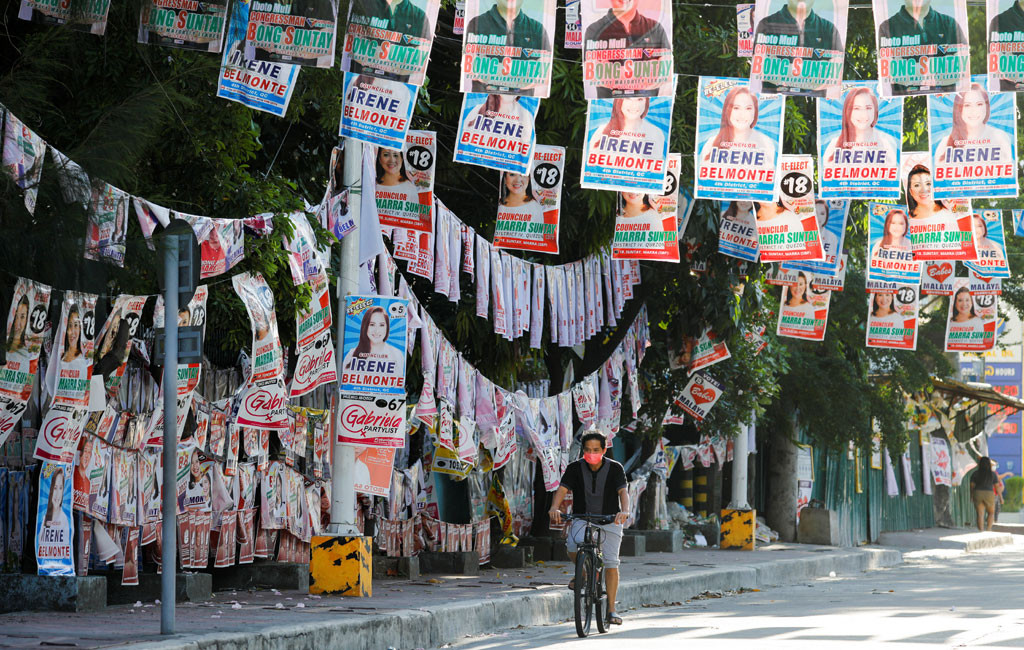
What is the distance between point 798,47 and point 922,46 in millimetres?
973

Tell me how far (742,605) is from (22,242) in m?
9.76

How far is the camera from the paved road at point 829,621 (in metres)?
10.3

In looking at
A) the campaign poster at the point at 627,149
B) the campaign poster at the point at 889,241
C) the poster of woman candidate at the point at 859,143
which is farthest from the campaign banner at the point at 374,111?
the campaign poster at the point at 889,241

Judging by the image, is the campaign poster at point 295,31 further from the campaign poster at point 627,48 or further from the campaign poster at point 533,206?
the campaign poster at point 533,206

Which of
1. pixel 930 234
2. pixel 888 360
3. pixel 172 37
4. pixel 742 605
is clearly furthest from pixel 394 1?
pixel 888 360

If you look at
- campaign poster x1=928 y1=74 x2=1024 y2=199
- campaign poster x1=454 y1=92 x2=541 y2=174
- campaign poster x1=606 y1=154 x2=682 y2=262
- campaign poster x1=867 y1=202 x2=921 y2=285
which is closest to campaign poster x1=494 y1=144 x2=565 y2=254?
campaign poster x1=606 y1=154 x2=682 y2=262

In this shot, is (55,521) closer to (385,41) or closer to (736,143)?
(385,41)

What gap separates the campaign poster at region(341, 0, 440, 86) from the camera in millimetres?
10656

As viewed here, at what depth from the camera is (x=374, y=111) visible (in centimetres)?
1132

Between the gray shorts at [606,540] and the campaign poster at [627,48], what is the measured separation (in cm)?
352

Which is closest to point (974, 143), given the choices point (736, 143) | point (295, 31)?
point (736, 143)

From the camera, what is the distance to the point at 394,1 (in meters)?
10.7

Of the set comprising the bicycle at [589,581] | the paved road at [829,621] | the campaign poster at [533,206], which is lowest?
the paved road at [829,621]

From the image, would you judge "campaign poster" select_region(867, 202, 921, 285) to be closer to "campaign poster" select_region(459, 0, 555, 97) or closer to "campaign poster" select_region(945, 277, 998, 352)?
"campaign poster" select_region(945, 277, 998, 352)
